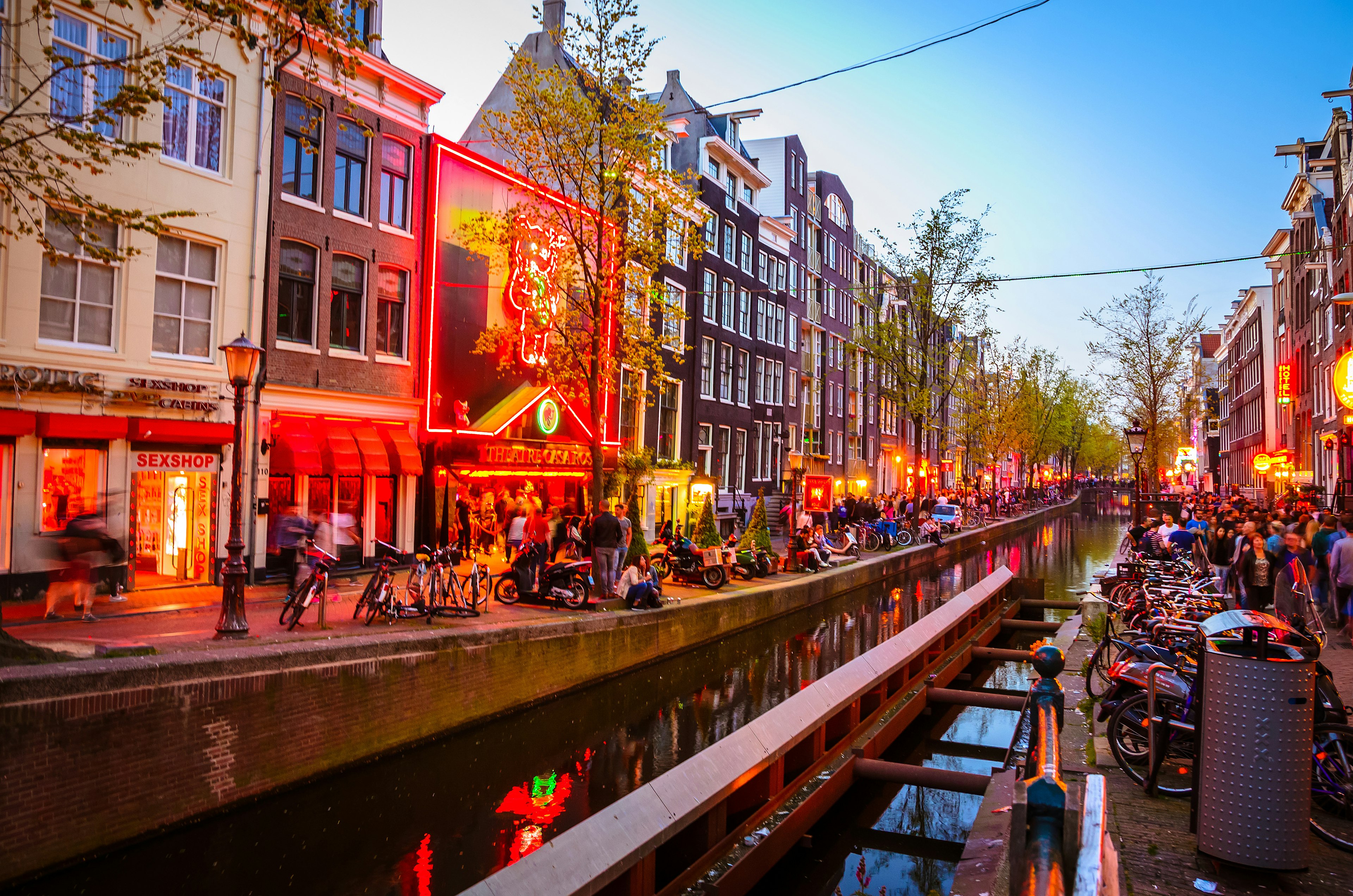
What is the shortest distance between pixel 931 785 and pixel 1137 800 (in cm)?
277

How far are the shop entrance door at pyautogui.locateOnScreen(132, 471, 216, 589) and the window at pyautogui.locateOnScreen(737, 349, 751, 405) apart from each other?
25872 mm

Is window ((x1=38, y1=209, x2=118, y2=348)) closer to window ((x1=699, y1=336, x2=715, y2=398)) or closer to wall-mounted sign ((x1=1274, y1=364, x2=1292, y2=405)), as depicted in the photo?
window ((x1=699, y1=336, x2=715, y2=398))

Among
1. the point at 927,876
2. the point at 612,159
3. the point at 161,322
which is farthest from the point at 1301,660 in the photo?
the point at 161,322

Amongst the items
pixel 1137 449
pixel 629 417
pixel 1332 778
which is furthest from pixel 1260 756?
pixel 1137 449

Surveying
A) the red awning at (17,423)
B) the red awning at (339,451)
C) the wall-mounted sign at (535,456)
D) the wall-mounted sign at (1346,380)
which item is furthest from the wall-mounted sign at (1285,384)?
the red awning at (17,423)

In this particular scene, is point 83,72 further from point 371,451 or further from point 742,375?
point 742,375

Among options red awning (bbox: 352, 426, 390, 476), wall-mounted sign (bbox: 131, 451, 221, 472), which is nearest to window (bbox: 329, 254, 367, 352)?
red awning (bbox: 352, 426, 390, 476)

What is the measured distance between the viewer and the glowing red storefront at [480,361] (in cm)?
2100

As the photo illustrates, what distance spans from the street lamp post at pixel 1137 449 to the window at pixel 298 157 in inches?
1122

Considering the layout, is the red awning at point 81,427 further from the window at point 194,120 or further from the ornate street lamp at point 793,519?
the ornate street lamp at point 793,519

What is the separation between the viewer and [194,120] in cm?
1612

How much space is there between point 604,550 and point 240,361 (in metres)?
7.66

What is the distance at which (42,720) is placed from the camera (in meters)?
7.47

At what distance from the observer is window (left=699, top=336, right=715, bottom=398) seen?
36594mm
